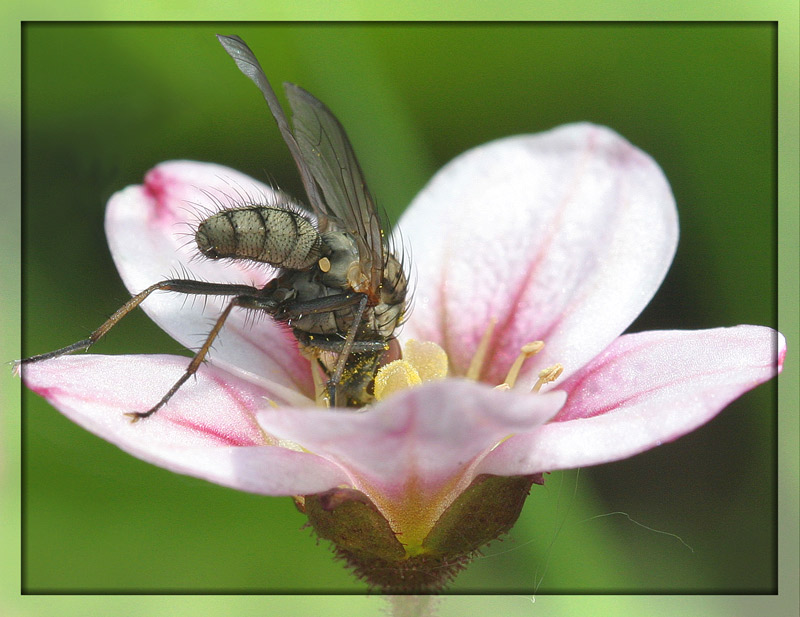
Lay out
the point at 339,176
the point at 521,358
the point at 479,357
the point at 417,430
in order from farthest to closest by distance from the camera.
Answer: the point at 479,357, the point at 521,358, the point at 339,176, the point at 417,430

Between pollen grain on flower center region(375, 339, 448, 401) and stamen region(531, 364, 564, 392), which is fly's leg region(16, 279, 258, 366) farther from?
stamen region(531, 364, 564, 392)

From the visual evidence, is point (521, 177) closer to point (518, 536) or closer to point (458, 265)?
point (458, 265)

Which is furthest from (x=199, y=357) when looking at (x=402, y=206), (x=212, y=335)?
(x=402, y=206)

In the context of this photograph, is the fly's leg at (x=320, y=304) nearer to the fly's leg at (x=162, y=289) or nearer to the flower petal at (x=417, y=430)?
the fly's leg at (x=162, y=289)

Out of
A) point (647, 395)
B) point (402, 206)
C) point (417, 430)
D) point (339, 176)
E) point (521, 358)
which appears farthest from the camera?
point (402, 206)

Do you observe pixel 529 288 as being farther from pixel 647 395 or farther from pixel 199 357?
pixel 199 357

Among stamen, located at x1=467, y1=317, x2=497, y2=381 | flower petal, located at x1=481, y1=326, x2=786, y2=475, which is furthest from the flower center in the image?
flower petal, located at x1=481, y1=326, x2=786, y2=475

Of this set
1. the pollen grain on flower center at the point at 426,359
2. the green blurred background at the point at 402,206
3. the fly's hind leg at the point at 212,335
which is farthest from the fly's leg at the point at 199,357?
the green blurred background at the point at 402,206
